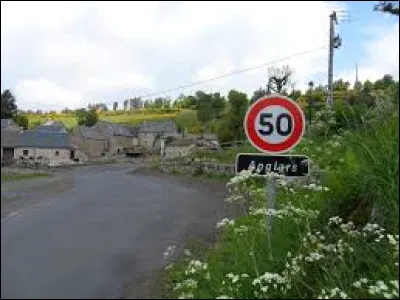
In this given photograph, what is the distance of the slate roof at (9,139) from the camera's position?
2.45 metres

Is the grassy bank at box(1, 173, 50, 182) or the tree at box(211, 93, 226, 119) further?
the tree at box(211, 93, 226, 119)

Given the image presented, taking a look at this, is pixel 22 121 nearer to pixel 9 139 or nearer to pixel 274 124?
pixel 9 139

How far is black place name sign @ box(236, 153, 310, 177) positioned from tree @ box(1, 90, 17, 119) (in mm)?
4812

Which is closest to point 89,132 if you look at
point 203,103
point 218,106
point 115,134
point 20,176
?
point 115,134

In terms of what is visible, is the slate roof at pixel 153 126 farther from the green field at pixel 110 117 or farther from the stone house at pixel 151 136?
the green field at pixel 110 117

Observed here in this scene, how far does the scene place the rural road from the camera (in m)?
2.38

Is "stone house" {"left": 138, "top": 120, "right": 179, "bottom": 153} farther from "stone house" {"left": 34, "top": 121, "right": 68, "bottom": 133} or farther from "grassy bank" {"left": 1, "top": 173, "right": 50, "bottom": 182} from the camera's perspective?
"grassy bank" {"left": 1, "top": 173, "right": 50, "bottom": 182}

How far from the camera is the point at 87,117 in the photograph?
150 inches

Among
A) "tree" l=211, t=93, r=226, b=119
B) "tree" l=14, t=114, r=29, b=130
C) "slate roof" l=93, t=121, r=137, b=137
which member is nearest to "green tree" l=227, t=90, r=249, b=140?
"tree" l=211, t=93, r=226, b=119

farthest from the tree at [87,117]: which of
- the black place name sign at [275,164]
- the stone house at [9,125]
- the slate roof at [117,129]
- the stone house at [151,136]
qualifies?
the black place name sign at [275,164]

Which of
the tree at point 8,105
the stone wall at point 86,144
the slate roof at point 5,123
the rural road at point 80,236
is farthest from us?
the stone wall at point 86,144

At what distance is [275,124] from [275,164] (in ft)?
1.47

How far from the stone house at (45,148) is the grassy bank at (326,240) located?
0.94m

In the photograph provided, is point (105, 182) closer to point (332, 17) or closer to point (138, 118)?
point (138, 118)
